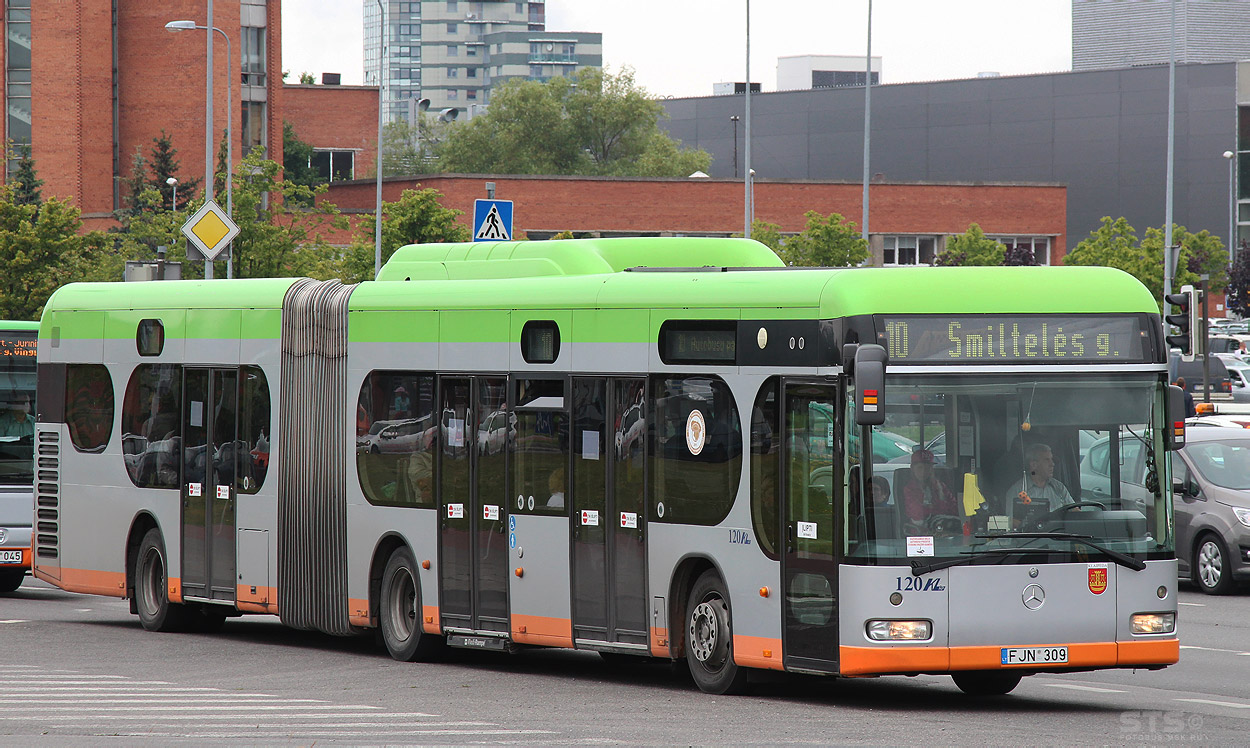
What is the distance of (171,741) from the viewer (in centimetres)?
955

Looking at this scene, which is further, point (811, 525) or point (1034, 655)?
point (811, 525)

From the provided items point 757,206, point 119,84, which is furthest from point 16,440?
point 119,84

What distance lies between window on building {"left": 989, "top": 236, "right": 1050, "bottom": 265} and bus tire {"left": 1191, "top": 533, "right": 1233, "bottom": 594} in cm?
5151

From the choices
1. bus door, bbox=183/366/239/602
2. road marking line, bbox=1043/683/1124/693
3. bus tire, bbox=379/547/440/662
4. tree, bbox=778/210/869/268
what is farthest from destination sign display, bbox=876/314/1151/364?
tree, bbox=778/210/869/268

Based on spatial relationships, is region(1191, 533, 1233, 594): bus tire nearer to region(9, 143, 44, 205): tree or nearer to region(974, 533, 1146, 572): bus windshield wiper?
region(974, 533, 1146, 572): bus windshield wiper

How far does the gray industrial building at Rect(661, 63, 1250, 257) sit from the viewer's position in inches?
3275

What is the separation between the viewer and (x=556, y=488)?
1258 cm

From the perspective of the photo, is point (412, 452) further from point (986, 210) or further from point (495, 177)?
point (986, 210)

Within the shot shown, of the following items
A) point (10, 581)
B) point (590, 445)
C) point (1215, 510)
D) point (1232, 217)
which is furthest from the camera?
point (1232, 217)

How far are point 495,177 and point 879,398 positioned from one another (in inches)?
2195

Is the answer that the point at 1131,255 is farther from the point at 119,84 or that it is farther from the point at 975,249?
the point at 119,84

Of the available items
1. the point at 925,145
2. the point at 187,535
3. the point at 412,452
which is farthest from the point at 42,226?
the point at 925,145

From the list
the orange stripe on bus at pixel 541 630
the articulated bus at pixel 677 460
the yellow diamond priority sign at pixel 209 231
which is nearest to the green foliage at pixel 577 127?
the yellow diamond priority sign at pixel 209 231

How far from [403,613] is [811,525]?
474 centimetres
